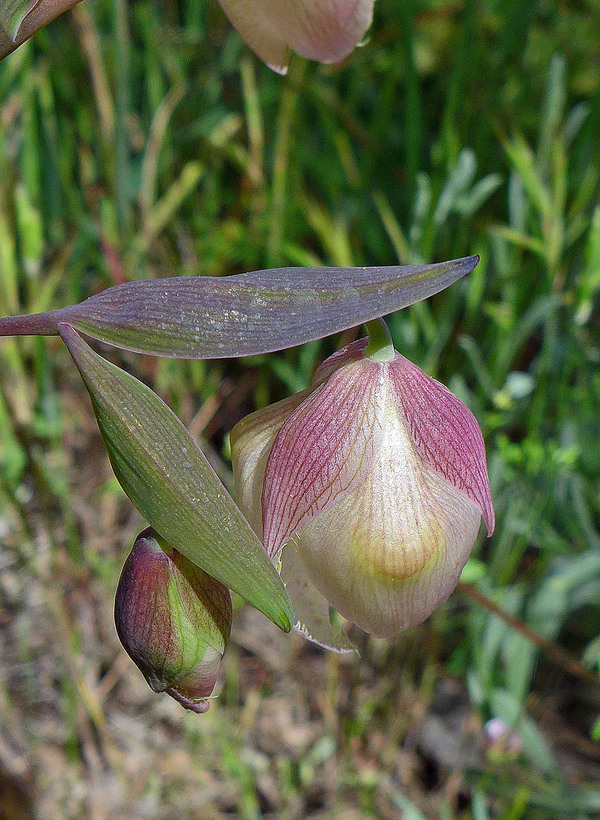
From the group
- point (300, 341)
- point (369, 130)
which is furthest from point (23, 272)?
point (300, 341)

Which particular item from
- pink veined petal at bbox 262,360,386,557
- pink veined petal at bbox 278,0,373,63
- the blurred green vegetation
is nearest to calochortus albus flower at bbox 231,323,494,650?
pink veined petal at bbox 262,360,386,557

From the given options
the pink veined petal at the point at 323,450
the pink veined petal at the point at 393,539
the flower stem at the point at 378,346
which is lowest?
the pink veined petal at the point at 393,539

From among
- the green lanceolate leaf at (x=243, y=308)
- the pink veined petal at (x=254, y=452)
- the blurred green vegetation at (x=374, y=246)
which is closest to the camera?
the green lanceolate leaf at (x=243, y=308)

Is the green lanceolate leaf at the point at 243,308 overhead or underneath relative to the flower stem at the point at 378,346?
overhead

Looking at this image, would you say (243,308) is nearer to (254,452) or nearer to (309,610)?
(254,452)

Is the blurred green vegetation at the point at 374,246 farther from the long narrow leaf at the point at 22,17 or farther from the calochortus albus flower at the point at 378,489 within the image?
the long narrow leaf at the point at 22,17

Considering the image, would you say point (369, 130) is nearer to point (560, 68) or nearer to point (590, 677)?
point (560, 68)

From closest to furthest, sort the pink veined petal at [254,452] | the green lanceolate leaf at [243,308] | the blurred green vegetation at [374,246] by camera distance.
→ the green lanceolate leaf at [243,308], the pink veined petal at [254,452], the blurred green vegetation at [374,246]

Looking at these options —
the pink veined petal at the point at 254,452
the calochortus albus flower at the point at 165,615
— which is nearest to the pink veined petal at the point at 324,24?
the pink veined petal at the point at 254,452
